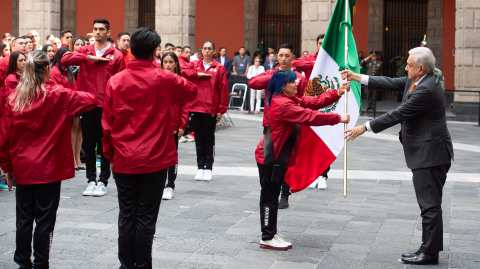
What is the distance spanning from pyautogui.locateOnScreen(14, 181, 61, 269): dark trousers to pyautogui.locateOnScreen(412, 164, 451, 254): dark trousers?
2.81m

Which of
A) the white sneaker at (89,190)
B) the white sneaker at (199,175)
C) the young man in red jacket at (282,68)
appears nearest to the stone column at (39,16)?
the white sneaker at (199,175)

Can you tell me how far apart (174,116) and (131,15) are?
17677 millimetres

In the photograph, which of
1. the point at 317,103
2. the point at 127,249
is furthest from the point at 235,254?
the point at 317,103

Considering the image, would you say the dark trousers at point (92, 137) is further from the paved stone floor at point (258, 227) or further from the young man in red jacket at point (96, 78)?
the paved stone floor at point (258, 227)

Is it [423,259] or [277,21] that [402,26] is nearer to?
[277,21]

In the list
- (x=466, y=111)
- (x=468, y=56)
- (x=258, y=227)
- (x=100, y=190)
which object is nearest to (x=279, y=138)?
(x=258, y=227)

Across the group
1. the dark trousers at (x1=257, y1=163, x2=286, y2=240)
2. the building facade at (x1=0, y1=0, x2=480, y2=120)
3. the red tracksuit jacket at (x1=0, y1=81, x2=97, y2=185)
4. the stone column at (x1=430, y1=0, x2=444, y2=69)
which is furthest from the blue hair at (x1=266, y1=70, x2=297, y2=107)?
the stone column at (x1=430, y1=0, x2=444, y2=69)

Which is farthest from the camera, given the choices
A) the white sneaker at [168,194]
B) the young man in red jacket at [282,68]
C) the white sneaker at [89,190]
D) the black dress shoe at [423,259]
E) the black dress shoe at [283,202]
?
the white sneaker at [89,190]

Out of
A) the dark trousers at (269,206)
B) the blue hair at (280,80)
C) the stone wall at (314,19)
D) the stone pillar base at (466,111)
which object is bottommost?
the dark trousers at (269,206)

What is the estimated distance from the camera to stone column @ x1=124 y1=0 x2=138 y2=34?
2345 centimetres

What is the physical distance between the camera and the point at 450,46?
21906 mm

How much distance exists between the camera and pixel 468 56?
51.8 ft

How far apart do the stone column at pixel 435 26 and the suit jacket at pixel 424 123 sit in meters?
18.7

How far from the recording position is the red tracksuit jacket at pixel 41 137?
3881mm
